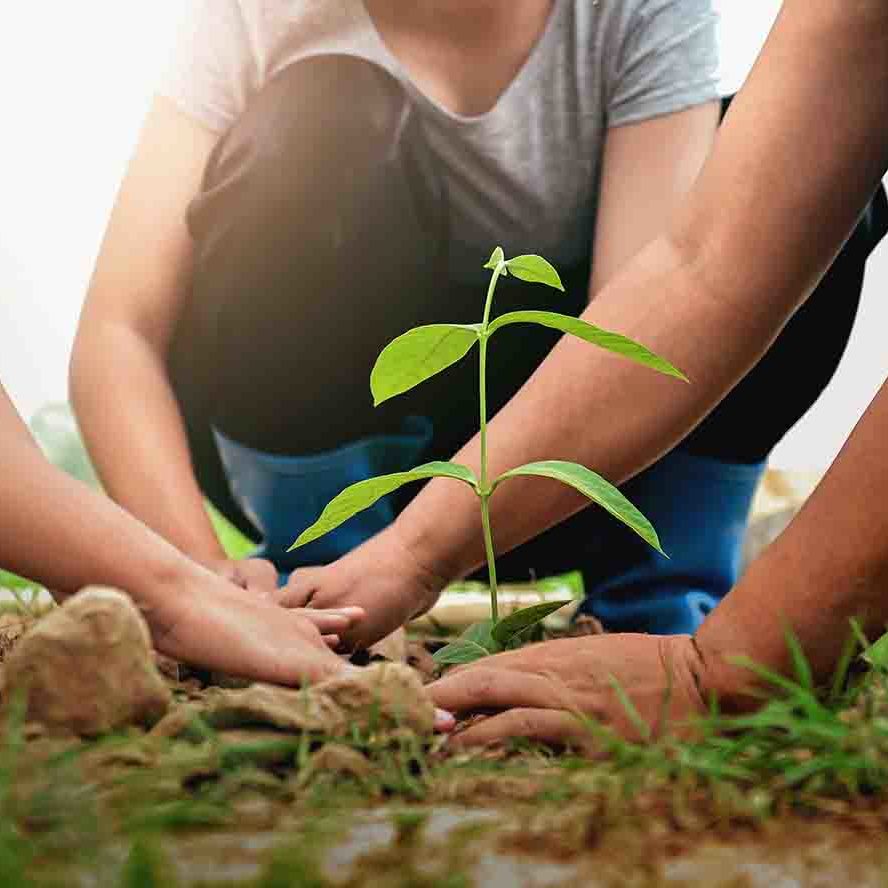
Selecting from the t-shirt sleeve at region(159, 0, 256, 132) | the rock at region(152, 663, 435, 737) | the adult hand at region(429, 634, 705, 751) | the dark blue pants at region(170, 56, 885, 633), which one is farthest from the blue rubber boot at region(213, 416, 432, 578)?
the rock at region(152, 663, 435, 737)

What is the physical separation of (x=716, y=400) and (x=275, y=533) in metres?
0.78

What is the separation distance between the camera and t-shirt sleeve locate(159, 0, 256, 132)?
1.71 m

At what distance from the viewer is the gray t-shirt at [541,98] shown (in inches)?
64.9

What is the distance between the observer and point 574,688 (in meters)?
0.88

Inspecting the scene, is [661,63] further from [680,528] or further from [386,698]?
[386,698]

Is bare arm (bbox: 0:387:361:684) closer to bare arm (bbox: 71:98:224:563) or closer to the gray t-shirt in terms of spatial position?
bare arm (bbox: 71:98:224:563)

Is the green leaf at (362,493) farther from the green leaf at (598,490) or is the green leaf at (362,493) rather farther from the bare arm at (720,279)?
the bare arm at (720,279)

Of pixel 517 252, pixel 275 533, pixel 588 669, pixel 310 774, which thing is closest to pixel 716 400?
pixel 588 669

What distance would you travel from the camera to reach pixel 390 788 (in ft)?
2.42

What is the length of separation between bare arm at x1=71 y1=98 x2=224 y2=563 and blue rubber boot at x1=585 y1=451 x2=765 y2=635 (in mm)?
558

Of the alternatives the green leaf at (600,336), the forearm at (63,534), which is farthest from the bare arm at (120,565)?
the green leaf at (600,336)

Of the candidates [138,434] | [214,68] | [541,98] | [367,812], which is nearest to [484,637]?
[367,812]

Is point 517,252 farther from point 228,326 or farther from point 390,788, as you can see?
point 390,788

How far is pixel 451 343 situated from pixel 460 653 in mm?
275
